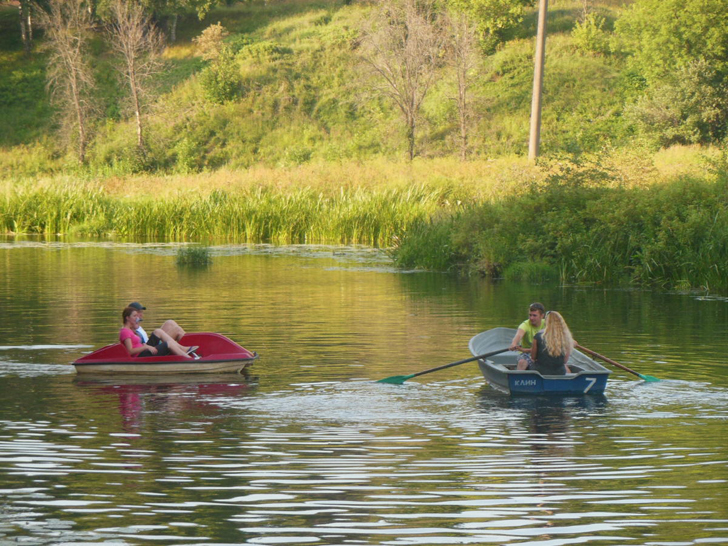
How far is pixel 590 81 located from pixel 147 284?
49.2m

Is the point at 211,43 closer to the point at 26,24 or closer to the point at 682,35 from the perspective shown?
the point at 26,24

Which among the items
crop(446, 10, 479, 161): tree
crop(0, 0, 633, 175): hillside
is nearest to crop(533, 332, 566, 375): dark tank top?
crop(446, 10, 479, 161): tree

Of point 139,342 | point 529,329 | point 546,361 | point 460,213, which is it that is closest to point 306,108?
point 460,213

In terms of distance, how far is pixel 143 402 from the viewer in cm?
1215

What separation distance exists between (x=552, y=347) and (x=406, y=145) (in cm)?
5324

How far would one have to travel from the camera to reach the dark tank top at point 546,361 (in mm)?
12492

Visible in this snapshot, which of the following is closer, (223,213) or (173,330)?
(173,330)

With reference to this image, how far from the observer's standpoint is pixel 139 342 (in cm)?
1365

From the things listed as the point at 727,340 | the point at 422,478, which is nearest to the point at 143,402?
the point at 422,478

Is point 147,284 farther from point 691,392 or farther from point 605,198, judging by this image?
point 691,392

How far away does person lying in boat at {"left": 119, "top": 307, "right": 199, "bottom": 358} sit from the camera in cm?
1341

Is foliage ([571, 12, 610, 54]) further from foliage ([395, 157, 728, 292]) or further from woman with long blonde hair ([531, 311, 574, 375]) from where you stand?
woman with long blonde hair ([531, 311, 574, 375])

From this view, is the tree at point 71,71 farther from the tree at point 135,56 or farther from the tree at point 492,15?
the tree at point 492,15

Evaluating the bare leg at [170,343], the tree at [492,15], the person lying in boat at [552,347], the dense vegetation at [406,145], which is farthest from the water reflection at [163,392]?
the tree at [492,15]
